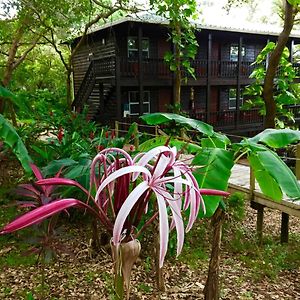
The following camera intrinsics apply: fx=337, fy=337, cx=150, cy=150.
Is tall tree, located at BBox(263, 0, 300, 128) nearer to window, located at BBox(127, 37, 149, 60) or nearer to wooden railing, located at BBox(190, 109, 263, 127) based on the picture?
wooden railing, located at BBox(190, 109, 263, 127)

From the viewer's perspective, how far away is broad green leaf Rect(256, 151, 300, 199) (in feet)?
6.11

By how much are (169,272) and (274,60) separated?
6854mm

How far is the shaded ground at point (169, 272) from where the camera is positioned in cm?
365

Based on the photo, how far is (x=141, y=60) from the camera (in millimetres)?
13375

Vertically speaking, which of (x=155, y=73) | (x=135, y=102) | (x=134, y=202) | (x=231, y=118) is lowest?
(x=231, y=118)

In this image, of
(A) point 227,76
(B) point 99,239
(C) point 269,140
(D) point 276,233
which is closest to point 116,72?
(A) point 227,76

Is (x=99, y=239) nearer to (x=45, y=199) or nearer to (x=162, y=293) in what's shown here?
(x=162, y=293)

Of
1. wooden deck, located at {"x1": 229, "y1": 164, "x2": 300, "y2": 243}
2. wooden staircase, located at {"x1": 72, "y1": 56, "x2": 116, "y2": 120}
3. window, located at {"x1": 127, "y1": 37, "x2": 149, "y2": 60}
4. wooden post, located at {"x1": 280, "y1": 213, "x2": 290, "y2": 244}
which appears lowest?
wooden post, located at {"x1": 280, "y1": 213, "x2": 290, "y2": 244}

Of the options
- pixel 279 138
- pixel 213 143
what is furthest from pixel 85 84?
pixel 279 138

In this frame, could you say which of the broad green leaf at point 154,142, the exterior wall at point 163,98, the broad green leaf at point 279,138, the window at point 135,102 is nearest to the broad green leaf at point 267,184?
the broad green leaf at point 279,138

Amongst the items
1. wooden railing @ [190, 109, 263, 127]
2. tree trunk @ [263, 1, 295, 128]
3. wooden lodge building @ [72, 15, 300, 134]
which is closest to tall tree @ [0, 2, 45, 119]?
wooden lodge building @ [72, 15, 300, 134]

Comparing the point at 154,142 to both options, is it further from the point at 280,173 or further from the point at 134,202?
the point at 134,202

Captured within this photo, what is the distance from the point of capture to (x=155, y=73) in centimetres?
1411

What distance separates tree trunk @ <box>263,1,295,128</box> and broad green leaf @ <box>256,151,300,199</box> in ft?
24.5
